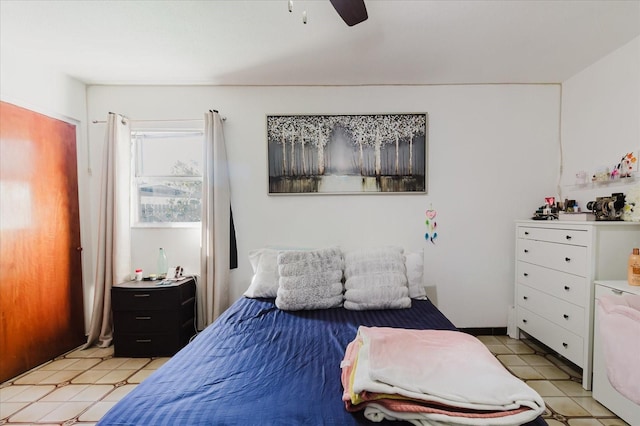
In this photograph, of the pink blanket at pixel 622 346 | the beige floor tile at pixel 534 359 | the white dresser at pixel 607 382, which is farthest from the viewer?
the beige floor tile at pixel 534 359

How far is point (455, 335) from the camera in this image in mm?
1466

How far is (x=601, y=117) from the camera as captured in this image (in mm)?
2602

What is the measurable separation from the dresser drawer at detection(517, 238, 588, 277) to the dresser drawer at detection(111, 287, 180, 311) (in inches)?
124

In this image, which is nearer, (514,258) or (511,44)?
(511,44)

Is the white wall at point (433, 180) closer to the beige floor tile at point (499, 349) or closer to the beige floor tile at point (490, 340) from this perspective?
the beige floor tile at point (490, 340)

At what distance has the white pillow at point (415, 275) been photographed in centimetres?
255

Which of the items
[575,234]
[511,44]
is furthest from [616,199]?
[511,44]

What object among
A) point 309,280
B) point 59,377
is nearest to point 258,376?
point 309,280

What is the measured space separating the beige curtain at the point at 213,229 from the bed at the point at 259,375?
0.90 metres

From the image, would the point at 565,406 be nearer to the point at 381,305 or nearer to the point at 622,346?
the point at 622,346

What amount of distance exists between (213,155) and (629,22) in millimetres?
3290

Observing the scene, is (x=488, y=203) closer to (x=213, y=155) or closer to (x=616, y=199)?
(x=616, y=199)

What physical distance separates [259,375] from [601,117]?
3246mm

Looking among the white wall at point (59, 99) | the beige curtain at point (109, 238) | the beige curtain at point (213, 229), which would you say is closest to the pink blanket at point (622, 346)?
the beige curtain at point (213, 229)
